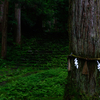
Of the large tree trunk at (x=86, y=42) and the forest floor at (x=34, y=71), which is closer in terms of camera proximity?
the large tree trunk at (x=86, y=42)

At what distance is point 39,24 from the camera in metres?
20.5

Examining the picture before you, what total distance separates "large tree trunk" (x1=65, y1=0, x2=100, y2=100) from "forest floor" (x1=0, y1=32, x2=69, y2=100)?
A: 185 cm

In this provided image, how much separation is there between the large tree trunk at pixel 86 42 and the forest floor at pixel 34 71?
1.85 meters

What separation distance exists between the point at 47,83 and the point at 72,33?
3.63 m

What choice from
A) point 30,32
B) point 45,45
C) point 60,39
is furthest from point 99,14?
point 30,32

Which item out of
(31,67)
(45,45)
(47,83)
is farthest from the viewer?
(45,45)

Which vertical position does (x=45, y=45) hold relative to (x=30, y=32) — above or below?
below

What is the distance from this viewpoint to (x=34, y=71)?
9.27 meters

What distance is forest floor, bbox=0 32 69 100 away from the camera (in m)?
4.82

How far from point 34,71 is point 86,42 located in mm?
7098

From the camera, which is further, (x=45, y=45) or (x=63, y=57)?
(x=45, y=45)

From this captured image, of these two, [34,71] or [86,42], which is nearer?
[86,42]

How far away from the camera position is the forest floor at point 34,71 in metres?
4.82

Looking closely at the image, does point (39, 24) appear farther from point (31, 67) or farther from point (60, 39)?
point (31, 67)
